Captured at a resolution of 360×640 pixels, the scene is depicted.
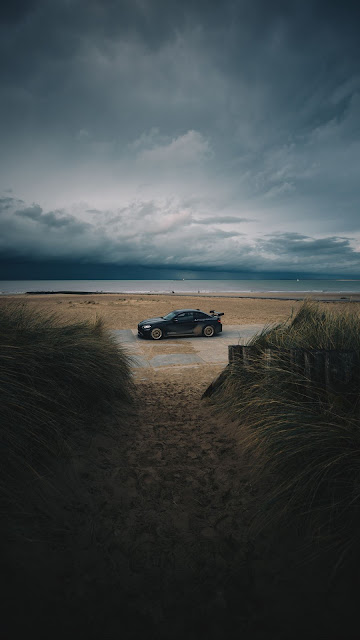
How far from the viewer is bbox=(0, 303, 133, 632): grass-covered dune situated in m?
2.01

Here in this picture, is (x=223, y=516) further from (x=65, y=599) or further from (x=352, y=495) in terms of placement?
(x=65, y=599)

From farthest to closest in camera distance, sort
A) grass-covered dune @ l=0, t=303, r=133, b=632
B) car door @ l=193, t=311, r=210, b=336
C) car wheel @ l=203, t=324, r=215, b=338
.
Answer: car wheel @ l=203, t=324, r=215, b=338 < car door @ l=193, t=311, r=210, b=336 < grass-covered dune @ l=0, t=303, r=133, b=632

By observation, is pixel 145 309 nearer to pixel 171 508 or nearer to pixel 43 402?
pixel 43 402

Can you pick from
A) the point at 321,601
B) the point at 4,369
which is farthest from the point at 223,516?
the point at 4,369

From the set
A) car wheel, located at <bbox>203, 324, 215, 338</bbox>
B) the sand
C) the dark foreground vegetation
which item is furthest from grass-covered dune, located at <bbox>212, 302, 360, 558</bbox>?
car wheel, located at <bbox>203, 324, 215, 338</bbox>

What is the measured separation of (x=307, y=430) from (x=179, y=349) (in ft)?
24.2

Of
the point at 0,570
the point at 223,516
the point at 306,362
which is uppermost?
the point at 306,362

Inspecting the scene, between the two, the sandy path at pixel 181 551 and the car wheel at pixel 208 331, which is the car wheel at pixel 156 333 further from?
the sandy path at pixel 181 551

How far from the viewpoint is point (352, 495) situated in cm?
213

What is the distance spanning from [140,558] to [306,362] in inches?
105

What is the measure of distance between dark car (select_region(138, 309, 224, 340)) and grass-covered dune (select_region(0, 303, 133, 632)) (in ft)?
19.9

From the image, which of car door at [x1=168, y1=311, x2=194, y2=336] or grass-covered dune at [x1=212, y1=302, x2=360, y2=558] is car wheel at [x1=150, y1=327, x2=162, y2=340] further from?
grass-covered dune at [x1=212, y1=302, x2=360, y2=558]

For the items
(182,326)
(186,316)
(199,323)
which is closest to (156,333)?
(182,326)

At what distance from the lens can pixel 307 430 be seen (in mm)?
2689
